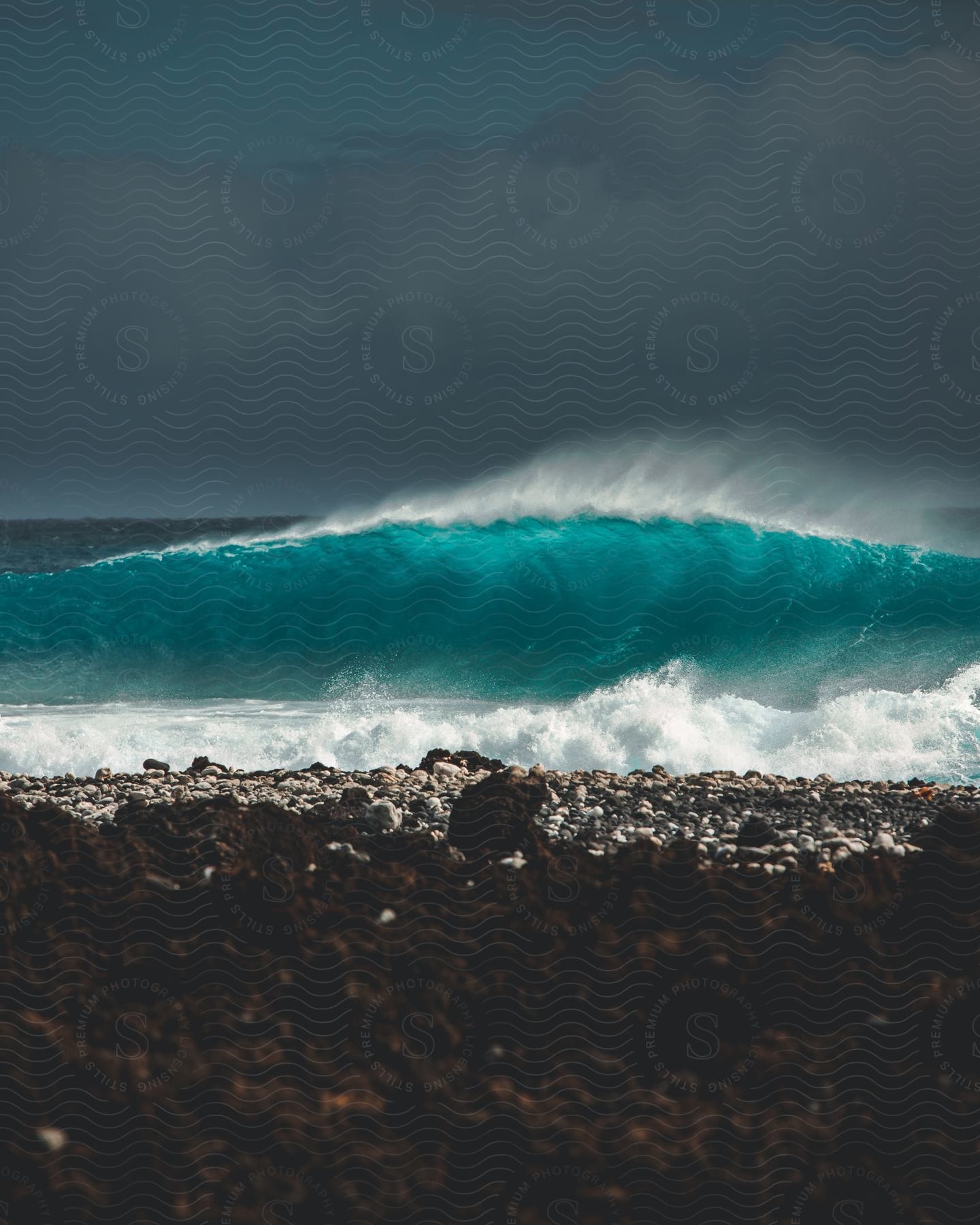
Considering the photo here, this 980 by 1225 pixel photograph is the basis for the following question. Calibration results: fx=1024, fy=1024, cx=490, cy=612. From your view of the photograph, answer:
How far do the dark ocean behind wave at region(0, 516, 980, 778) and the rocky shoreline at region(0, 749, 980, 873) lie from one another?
105 inches

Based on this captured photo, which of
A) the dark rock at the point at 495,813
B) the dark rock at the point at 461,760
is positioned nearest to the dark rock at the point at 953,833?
the dark rock at the point at 495,813

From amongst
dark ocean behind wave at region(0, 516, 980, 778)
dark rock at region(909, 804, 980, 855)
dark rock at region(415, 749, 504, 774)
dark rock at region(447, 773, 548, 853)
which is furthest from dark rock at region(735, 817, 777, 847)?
dark ocean behind wave at region(0, 516, 980, 778)

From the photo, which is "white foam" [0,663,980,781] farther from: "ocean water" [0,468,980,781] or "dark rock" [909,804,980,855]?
"dark rock" [909,804,980,855]

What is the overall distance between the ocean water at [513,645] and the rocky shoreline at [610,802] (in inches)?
104

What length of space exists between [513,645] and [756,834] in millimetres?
9513

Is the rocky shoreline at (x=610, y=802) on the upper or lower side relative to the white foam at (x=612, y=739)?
lower

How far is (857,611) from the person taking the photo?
48.0ft

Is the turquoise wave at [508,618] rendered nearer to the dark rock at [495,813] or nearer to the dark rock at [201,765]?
the dark rock at [201,765]

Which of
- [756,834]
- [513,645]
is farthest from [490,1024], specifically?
[513,645]

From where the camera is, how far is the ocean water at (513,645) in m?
9.88

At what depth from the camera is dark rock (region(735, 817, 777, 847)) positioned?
16.3 ft

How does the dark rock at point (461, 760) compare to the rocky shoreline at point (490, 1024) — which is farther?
the dark rock at point (461, 760)

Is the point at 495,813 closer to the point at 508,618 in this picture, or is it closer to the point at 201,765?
the point at 201,765

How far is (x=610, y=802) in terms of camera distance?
5902 mm
